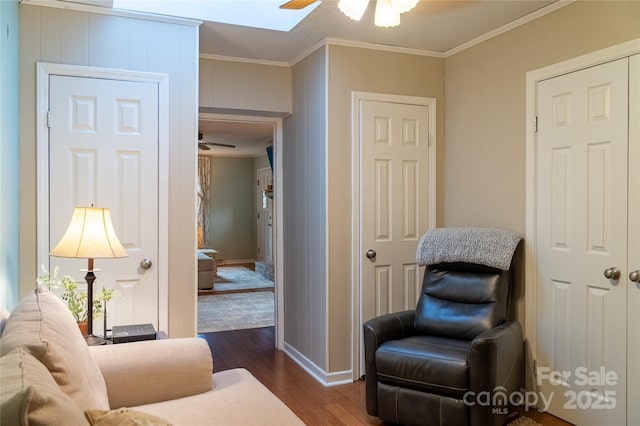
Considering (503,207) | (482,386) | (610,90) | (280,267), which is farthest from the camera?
(280,267)

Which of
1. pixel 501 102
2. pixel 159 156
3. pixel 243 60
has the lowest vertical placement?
pixel 159 156

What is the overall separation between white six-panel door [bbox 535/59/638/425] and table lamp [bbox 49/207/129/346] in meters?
2.43

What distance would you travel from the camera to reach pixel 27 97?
112 inches

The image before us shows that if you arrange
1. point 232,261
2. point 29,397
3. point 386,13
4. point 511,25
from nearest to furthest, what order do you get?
point 29,397 < point 386,13 < point 511,25 < point 232,261

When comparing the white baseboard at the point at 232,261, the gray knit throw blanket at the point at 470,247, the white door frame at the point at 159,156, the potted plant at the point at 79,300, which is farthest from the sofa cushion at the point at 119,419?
the white baseboard at the point at 232,261

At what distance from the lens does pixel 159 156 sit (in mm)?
3127

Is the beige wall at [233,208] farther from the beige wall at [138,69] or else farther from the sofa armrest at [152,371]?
the sofa armrest at [152,371]

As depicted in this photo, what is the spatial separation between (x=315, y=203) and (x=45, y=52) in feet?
6.49

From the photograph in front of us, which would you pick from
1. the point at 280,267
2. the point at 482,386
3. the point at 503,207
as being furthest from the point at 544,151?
the point at 280,267

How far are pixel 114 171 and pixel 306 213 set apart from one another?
146 cm

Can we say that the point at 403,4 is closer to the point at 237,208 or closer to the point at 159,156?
the point at 159,156

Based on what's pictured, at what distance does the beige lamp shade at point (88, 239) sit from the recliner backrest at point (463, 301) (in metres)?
1.91

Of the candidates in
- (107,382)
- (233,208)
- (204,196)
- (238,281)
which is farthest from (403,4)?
(233,208)

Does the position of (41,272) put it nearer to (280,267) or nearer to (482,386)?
(280,267)
